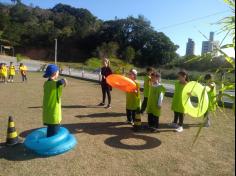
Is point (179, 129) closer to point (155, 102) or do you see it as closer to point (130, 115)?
point (155, 102)

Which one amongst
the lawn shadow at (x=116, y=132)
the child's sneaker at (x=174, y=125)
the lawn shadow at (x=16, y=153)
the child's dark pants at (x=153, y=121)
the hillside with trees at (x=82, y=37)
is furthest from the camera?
the hillside with trees at (x=82, y=37)

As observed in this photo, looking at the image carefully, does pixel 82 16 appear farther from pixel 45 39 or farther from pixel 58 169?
pixel 58 169

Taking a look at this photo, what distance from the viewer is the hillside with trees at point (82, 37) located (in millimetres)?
69125

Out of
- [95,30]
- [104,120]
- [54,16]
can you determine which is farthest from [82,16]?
[104,120]

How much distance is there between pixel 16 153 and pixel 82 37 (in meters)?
74.9

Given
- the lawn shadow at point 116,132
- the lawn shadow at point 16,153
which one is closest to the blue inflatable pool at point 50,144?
the lawn shadow at point 16,153

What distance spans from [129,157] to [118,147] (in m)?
0.65

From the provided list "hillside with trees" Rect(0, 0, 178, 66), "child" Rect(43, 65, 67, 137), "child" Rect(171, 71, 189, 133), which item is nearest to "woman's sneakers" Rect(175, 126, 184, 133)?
"child" Rect(171, 71, 189, 133)

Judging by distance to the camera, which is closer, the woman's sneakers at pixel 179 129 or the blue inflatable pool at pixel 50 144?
the blue inflatable pool at pixel 50 144

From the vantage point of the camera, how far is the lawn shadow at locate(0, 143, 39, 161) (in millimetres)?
5715

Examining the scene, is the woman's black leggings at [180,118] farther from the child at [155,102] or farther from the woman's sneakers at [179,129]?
the child at [155,102]

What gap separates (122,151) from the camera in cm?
622

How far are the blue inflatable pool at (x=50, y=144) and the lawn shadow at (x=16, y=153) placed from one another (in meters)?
0.12

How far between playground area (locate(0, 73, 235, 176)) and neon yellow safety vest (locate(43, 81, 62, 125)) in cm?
73
